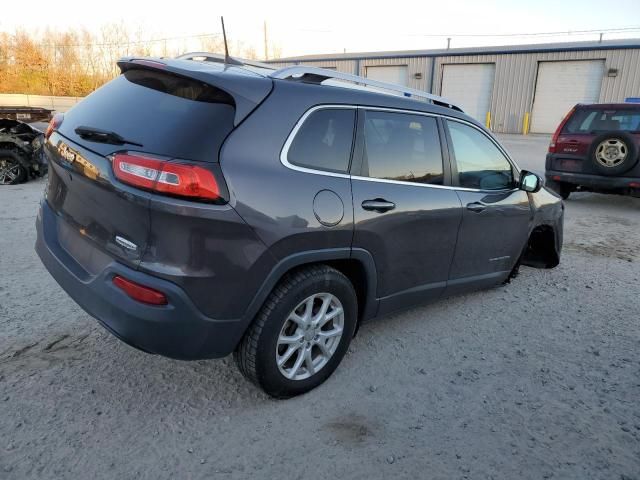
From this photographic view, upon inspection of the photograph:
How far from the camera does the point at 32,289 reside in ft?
13.1

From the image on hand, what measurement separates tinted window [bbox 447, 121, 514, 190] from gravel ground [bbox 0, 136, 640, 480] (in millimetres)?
1127

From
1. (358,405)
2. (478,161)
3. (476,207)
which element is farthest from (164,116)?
(478,161)

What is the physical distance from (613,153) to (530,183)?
15.7ft

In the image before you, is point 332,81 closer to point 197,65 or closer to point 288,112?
point 288,112

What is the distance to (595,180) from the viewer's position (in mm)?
8070

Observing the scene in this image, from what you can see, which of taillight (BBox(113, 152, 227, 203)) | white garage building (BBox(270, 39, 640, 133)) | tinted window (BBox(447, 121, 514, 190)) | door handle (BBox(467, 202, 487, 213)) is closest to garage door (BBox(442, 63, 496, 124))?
white garage building (BBox(270, 39, 640, 133))

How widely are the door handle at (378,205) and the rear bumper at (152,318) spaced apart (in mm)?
984

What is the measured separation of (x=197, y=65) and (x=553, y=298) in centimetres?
371

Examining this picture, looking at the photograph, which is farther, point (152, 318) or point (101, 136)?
point (101, 136)

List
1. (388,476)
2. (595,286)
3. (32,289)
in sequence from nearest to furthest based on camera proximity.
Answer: (388,476) < (32,289) < (595,286)

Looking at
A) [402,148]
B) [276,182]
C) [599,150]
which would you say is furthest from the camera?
[599,150]

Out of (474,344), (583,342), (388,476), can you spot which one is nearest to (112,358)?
(388,476)

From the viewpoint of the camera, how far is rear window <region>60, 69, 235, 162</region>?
2234 mm

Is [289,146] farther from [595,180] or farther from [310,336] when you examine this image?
[595,180]
